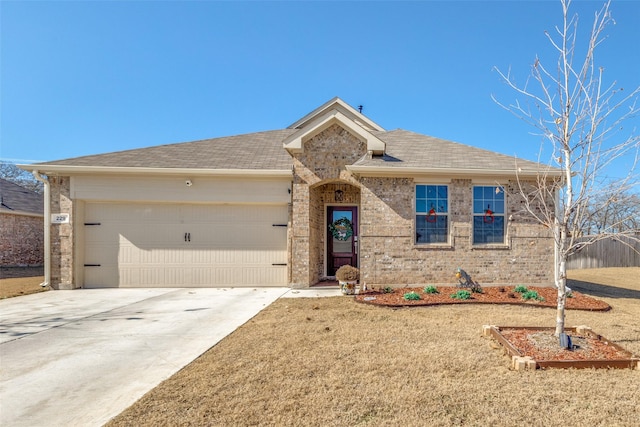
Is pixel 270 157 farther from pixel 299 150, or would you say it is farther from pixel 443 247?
pixel 443 247

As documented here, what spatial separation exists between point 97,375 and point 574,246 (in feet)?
20.0

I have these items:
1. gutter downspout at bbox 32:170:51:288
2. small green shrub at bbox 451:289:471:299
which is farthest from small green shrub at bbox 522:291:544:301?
gutter downspout at bbox 32:170:51:288

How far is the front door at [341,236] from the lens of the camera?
11.1m

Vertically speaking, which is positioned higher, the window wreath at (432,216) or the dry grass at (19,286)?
the window wreath at (432,216)

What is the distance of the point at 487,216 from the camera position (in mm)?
9234

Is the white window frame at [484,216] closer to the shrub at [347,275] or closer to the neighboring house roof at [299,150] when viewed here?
the neighboring house roof at [299,150]

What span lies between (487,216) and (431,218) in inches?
61.8

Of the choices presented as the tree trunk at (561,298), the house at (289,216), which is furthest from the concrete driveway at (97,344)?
the tree trunk at (561,298)

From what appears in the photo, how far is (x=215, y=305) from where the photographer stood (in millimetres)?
7523

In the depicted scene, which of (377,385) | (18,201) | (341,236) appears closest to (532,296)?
(341,236)

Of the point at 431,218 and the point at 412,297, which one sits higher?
the point at 431,218

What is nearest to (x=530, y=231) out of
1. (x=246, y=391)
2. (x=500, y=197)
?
(x=500, y=197)

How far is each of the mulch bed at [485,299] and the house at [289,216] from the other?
0.46m

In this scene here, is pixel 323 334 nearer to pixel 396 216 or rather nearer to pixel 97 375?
pixel 97 375
